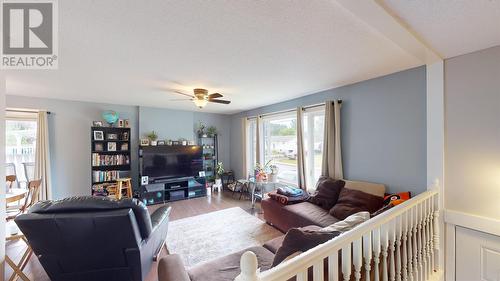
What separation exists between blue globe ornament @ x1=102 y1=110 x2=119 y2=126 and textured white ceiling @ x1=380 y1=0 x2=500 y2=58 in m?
5.02

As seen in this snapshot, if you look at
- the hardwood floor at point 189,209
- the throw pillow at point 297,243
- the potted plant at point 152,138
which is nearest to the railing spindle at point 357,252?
the throw pillow at point 297,243

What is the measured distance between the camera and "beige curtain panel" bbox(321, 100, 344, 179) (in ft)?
10.5

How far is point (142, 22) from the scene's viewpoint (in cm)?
150

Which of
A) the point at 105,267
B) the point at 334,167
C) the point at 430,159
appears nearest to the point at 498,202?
the point at 430,159

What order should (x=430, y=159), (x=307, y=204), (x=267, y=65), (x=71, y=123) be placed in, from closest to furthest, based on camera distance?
1. (x=430, y=159)
2. (x=267, y=65)
3. (x=307, y=204)
4. (x=71, y=123)

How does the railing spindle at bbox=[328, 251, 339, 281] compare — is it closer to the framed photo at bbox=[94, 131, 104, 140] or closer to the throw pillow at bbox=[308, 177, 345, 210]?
the throw pillow at bbox=[308, 177, 345, 210]

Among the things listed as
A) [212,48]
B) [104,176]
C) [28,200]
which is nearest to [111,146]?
[104,176]

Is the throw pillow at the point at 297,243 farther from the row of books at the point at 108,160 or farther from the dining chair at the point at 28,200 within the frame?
the row of books at the point at 108,160

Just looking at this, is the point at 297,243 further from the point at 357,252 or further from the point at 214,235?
the point at 214,235

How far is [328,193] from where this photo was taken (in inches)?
118

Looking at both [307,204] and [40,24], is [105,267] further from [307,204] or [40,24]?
[307,204]

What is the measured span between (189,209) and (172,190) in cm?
99

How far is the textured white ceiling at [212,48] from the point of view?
4.51 feet

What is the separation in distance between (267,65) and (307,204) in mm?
2141
